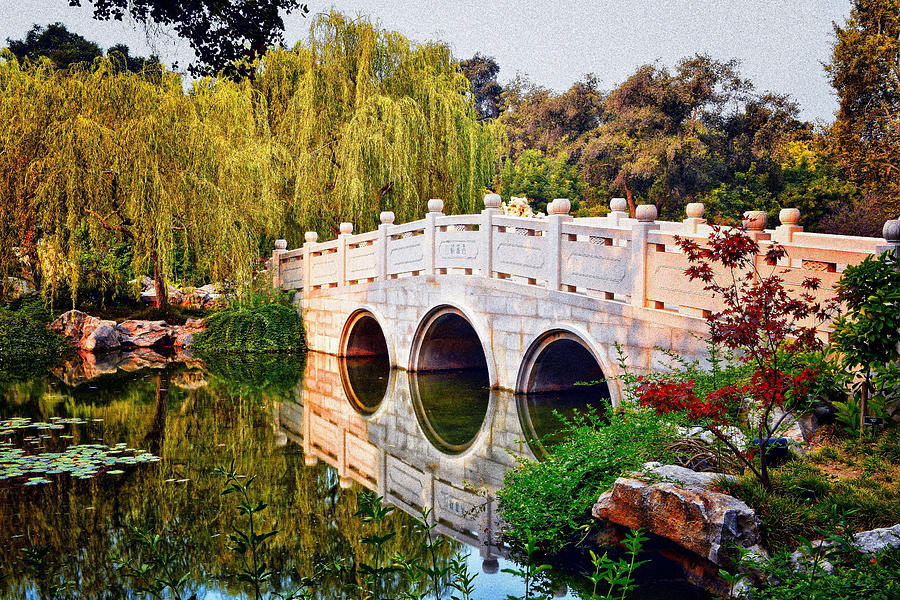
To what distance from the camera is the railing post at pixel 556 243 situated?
945 cm

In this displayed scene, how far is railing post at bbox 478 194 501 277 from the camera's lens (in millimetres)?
10680

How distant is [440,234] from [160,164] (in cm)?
589

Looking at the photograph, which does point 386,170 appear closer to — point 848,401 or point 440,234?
point 440,234

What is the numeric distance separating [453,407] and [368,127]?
274 inches

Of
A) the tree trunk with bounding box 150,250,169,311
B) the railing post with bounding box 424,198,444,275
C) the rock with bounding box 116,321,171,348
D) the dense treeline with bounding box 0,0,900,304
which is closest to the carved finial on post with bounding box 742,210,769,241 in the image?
the railing post with bounding box 424,198,444,275

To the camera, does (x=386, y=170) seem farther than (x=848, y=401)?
Yes

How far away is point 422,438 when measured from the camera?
8.88 m

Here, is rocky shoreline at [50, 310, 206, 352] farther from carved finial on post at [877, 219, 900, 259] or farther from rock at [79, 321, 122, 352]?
carved finial on post at [877, 219, 900, 259]

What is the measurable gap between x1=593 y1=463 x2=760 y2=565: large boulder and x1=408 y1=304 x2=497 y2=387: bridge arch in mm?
6638

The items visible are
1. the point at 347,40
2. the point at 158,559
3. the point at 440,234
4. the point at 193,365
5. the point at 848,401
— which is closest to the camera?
the point at 158,559

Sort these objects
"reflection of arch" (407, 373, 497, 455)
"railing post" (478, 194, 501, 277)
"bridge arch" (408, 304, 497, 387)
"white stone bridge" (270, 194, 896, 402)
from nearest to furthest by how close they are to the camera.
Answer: "white stone bridge" (270, 194, 896, 402) < "reflection of arch" (407, 373, 497, 455) < "railing post" (478, 194, 501, 277) < "bridge arch" (408, 304, 497, 387)

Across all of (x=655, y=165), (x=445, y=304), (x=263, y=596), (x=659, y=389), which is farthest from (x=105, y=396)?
(x=655, y=165)

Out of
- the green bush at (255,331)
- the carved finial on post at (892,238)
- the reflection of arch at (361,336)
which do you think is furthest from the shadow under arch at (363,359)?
the carved finial on post at (892,238)

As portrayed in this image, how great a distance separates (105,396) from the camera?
11.2 m
